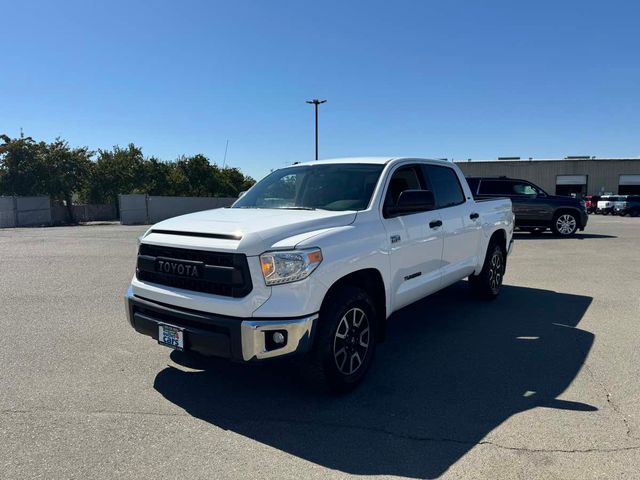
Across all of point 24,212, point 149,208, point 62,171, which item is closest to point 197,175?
point 62,171

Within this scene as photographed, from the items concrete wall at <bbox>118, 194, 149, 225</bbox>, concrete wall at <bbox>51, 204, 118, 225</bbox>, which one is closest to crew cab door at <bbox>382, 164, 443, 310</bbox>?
concrete wall at <bbox>118, 194, 149, 225</bbox>

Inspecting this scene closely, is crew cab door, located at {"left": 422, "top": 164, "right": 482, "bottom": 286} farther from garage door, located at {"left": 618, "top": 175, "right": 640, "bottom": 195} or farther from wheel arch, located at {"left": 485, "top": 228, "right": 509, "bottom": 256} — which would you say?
garage door, located at {"left": 618, "top": 175, "right": 640, "bottom": 195}

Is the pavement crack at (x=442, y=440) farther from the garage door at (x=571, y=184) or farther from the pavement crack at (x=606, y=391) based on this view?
the garage door at (x=571, y=184)

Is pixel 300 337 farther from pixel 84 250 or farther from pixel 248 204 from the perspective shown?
pixel 84 250

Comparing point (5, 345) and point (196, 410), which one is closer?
point (196, 410)

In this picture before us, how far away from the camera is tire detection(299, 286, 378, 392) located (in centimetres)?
364

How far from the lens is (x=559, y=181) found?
5572cm

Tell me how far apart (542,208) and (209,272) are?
16.1 metres

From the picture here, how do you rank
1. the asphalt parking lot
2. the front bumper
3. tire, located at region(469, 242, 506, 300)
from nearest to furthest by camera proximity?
the asphalt parking lot → the front bumper → tire, located at region(469, 242, 506, 300)

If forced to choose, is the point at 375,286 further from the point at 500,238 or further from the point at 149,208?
the point at 149,208

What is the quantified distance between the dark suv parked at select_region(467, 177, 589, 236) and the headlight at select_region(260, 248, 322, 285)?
47.9 ft

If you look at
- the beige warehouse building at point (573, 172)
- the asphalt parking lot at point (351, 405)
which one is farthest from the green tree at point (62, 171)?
the beige warehouse building at point (573, 172)

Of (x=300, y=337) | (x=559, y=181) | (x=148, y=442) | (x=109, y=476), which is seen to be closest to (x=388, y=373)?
(x=300, y=337)

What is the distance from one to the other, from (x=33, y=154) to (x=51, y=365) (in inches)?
1553
